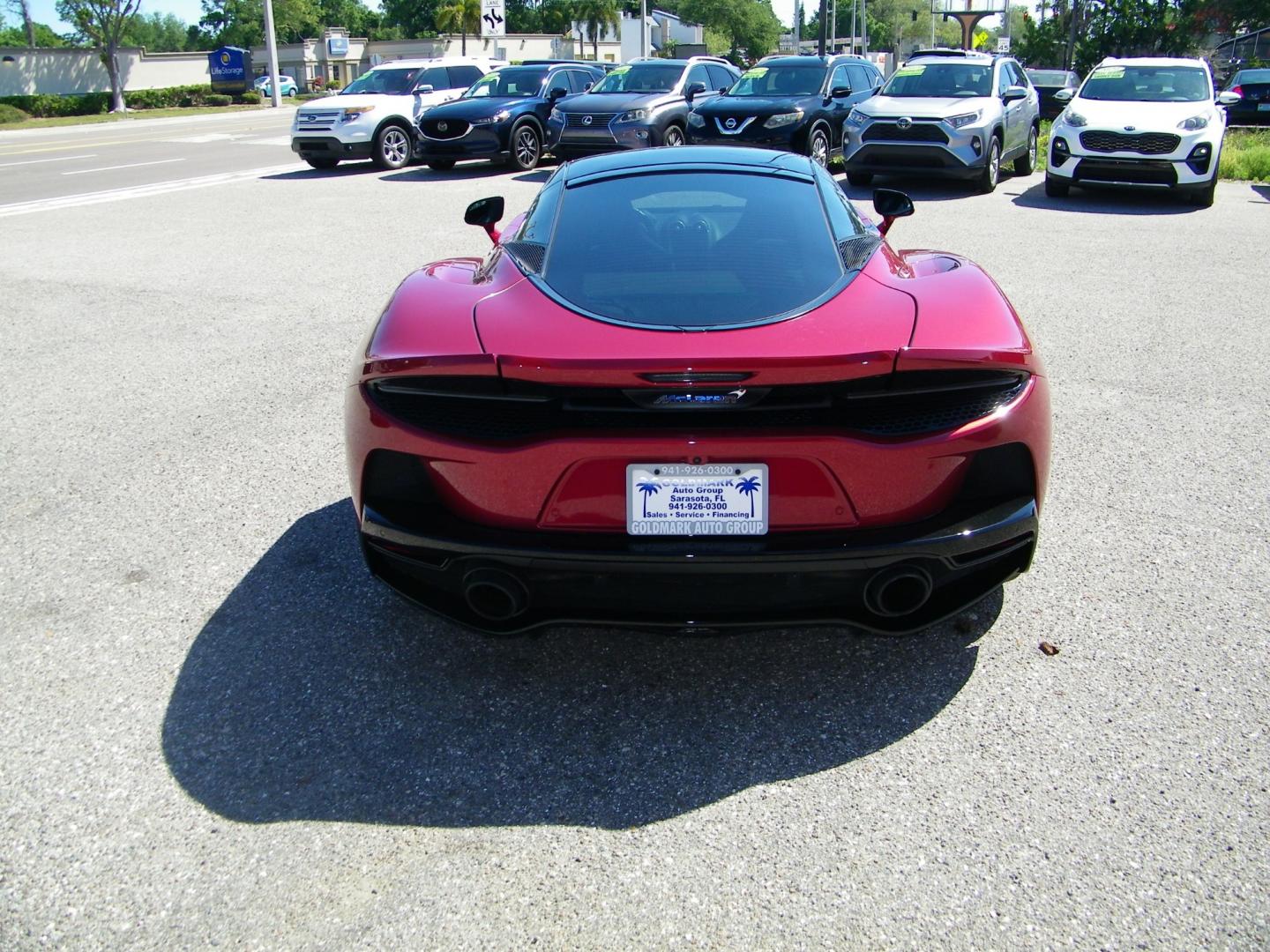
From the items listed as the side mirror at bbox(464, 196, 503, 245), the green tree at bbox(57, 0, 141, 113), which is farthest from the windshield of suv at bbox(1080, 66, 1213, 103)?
the green tree at bbox(57, 0, 141, 113)

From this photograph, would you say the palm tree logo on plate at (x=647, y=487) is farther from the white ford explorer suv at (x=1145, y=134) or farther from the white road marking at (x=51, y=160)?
the white road marking at (x=51, y=160)

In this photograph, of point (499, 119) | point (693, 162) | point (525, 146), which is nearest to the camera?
point (693, 162)

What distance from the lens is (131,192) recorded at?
15.1 meters

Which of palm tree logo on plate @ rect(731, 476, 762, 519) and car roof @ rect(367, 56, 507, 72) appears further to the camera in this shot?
car roof @ rect(367, 56, 507, 72)

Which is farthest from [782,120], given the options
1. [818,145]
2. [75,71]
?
[75,71]

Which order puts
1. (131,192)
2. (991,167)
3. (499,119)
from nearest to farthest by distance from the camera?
1. (991,167)
2. (131,192)
3. (499,119)

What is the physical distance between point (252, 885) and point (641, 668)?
4.10 feet

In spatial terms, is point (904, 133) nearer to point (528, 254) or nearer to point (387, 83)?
point (387, 83)

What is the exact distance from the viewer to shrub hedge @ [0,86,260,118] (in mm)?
44031

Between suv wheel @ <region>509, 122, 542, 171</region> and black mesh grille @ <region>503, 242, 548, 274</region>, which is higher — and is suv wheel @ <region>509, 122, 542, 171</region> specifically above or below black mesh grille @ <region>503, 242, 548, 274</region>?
above

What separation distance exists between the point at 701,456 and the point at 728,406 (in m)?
0.14

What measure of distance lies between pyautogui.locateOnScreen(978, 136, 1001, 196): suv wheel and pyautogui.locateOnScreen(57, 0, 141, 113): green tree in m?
42.0

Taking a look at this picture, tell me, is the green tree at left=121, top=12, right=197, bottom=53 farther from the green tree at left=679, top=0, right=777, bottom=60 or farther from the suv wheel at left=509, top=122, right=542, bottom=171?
the suv wheel at left=509, top=122, right=542, bottom=171

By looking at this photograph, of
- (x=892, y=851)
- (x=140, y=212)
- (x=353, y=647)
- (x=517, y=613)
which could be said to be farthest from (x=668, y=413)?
(x=140, y=212)
